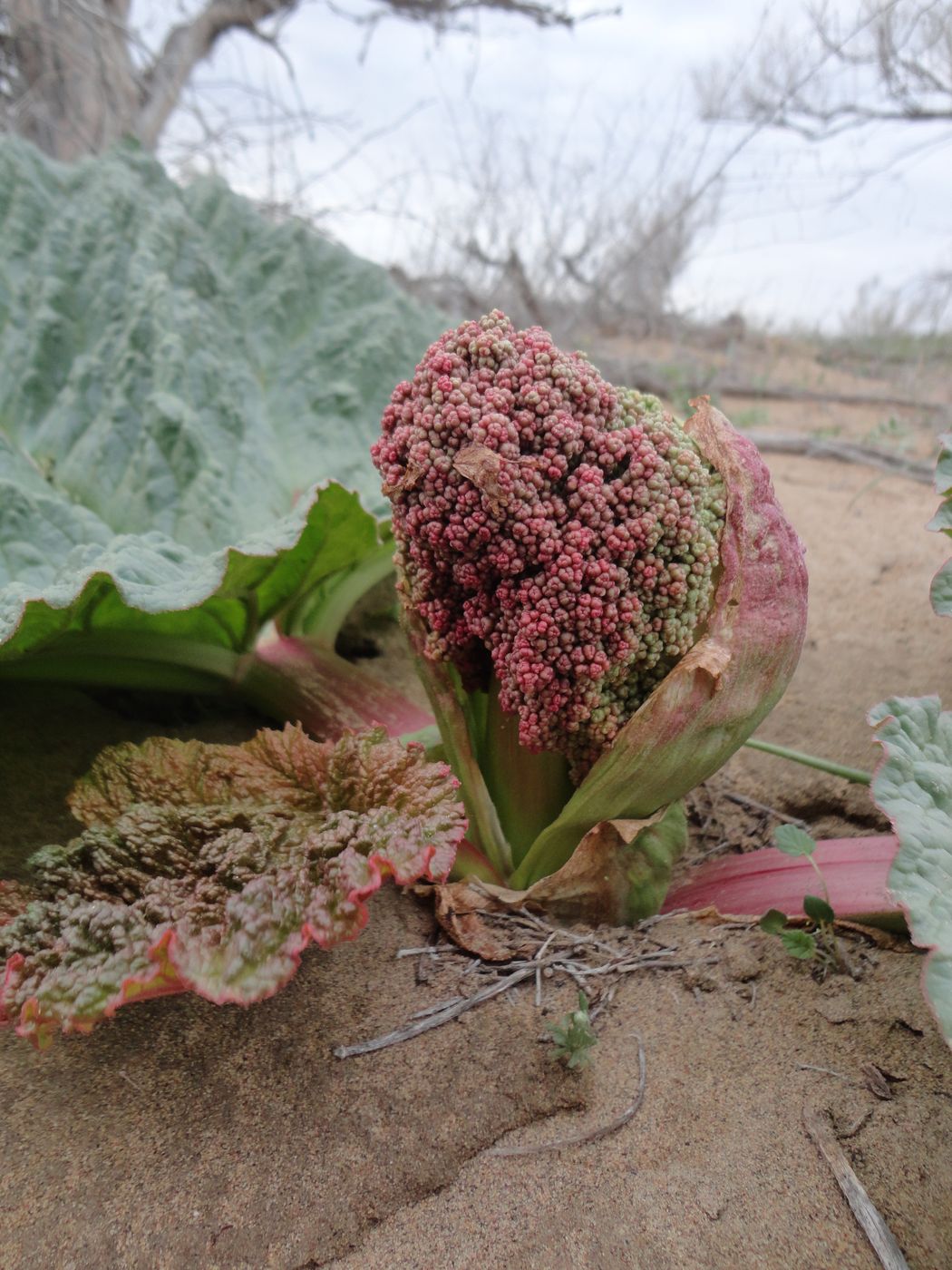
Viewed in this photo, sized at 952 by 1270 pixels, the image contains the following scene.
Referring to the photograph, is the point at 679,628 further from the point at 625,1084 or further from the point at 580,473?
the point at 625,1084

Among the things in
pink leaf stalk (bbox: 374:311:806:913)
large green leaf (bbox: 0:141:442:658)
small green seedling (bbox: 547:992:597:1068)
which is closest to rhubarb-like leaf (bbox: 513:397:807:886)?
pink leaf stalk (bbox: 374:311:806:913)

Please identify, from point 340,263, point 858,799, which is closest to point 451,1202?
point 858,799

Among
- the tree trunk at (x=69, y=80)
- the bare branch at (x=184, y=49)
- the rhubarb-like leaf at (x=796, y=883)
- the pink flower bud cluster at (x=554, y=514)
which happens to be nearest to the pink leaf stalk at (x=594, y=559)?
the pink flower bud cluster at (x=554, y=514)

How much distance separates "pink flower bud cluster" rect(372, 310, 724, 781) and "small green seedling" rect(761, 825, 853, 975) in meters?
0.28

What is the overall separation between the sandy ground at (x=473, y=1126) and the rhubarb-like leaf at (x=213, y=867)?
139 millimetres

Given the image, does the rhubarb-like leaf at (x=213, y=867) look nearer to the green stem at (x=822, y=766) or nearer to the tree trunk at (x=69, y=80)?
the green stem at (x=822, y=766)

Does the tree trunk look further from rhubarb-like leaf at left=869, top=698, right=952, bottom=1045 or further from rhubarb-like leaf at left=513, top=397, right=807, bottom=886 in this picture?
rhubarb-like leaf at left=869, top=698, right=952, bottom=1045

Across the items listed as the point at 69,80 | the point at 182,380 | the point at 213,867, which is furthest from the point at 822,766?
the point at 69,80

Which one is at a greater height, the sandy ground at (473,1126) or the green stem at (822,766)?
the green stem at (822,766)

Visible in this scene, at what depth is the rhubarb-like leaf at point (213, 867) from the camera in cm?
90

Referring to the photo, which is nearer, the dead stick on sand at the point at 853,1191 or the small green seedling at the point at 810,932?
the dead stick on sand at the point at 853,1191

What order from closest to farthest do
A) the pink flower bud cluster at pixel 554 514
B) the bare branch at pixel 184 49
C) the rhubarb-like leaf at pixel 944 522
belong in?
the pink flower bud cluster at pixel 554 514, the rhubarb-like leaf at pixel 944 522, the bare branch at pixel 184 49

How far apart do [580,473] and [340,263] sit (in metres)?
1.66

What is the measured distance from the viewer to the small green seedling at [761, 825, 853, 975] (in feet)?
3.67
